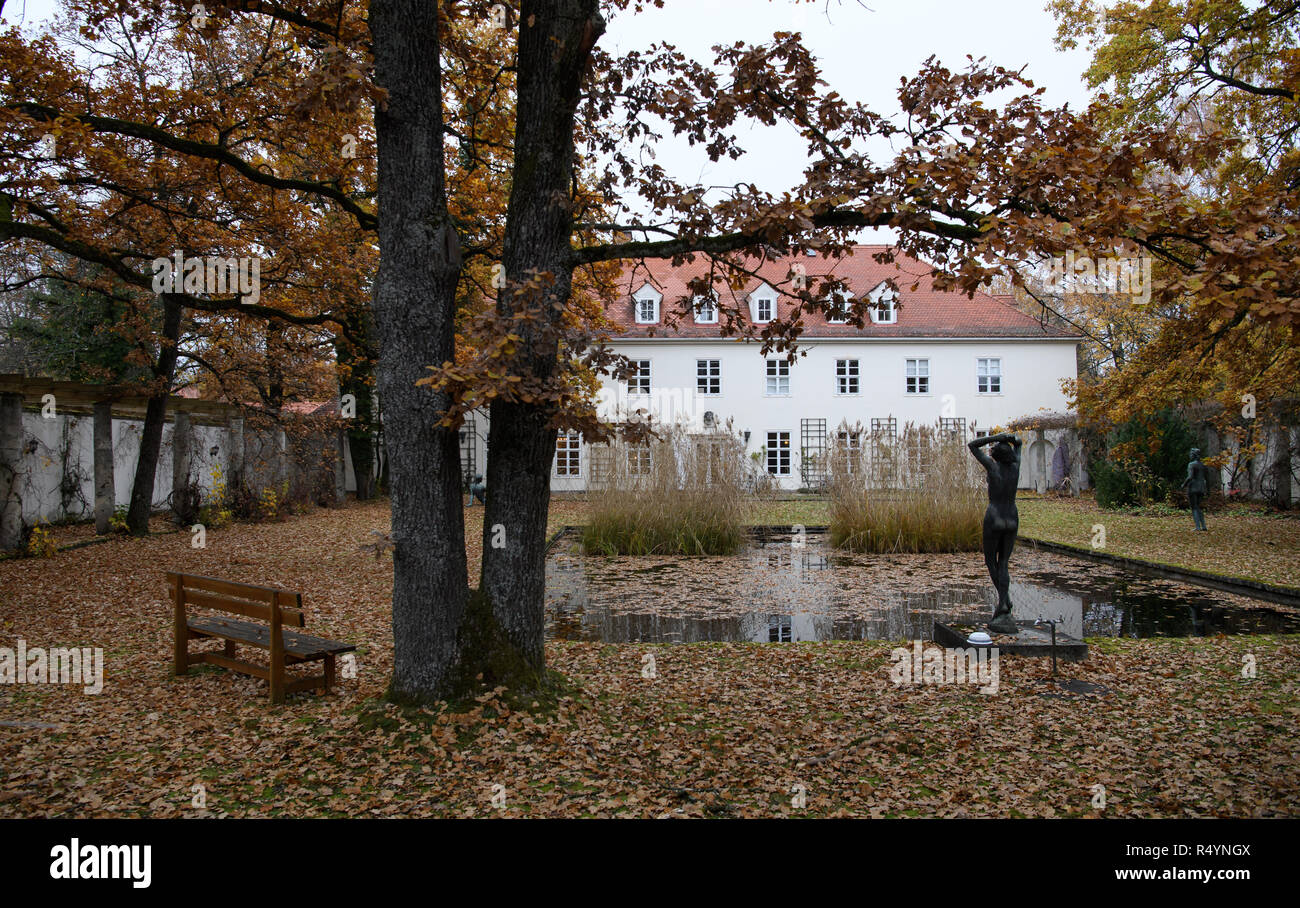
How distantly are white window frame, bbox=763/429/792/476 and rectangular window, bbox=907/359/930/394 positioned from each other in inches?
173

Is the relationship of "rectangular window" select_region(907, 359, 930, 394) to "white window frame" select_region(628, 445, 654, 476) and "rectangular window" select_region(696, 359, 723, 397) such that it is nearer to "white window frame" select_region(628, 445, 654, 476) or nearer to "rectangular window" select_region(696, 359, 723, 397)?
"rectangular window" select_region(696, 359, 723, 397)

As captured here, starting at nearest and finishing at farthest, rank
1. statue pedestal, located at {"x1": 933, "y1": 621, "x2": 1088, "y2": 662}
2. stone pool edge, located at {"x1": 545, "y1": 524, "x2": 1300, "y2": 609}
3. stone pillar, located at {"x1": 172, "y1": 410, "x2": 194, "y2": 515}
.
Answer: statue pedestal, located at {"x1": 933, "y1": 621, "x2": 1088, "y2": 662}, stone pool edge, located at {"x1": 545, "y1": 524, "x2": 1300, "y2": 609}, stone pillar, located at {"x1": 172, "y1": 410, "x2": 194, "y2": 515}

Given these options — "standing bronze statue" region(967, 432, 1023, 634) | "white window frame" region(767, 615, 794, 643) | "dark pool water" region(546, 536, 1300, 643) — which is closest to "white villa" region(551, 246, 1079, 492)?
"dark pool water" region(546, 536, 1300, 643)

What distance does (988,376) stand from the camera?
26.7 m

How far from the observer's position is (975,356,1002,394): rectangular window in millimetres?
26656

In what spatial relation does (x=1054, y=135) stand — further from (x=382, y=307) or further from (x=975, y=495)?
(x=975, y=495)

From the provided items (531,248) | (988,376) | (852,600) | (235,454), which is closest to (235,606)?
(531,248)

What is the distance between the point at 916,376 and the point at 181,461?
70.4 feet

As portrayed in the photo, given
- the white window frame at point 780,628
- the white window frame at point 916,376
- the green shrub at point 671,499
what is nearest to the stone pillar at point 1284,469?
the white window frame at point 916,376

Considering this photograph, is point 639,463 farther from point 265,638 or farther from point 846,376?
point 846,376

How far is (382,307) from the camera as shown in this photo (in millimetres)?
4336

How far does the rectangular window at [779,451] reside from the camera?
2700 cm

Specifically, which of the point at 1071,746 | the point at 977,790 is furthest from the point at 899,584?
the point at 977,790

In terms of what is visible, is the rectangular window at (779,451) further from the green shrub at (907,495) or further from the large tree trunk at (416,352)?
the large tree trunk at (416,352)
